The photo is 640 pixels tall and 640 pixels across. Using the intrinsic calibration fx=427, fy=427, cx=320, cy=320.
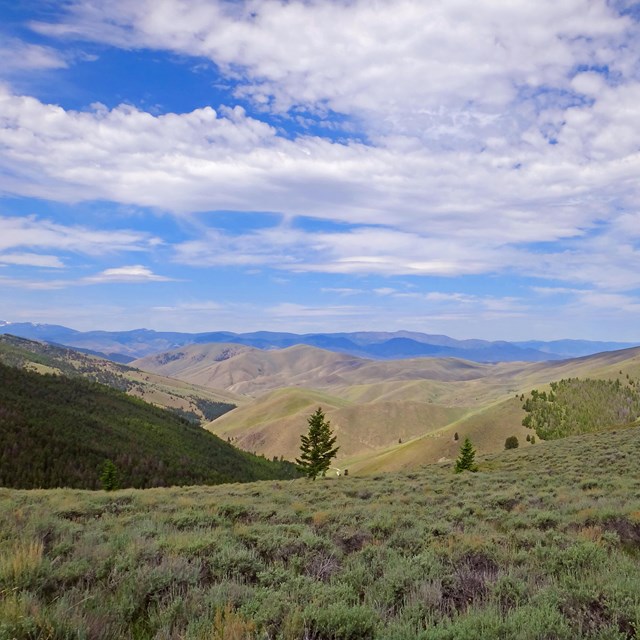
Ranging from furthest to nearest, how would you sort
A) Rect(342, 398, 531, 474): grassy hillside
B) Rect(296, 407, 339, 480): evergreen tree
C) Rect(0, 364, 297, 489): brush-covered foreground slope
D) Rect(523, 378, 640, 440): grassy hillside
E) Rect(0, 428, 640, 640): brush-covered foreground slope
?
1. Rect(523, 378, 640, 440): grassy hillside
2. Rect(0, 364, 297, 489): brush-covered foreground slope
3. Rect(342, 398, 531, 474): grassy hillside
4. Rect(296, 407, 339, 480): evergreen tree
5. Rect(0, 428, 640, 640): brush-covered foreground slope

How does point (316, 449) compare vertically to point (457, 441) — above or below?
above

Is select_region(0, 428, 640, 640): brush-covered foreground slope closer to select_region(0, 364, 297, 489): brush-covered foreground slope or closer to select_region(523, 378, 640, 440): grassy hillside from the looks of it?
select_region(0, 364, 297, 489): brush-covered foreground slope

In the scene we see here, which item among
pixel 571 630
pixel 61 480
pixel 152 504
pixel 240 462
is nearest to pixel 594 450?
pixel 152 504

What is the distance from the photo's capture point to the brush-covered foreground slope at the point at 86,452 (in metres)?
134

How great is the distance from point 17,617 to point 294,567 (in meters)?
4.28

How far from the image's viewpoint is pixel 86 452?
149375mm

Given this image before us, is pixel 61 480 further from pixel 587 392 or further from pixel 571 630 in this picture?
pixel 587 392

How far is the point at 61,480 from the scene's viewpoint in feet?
435

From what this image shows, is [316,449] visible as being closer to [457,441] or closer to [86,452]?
[457,441]

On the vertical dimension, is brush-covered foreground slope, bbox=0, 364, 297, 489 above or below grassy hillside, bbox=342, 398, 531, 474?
below

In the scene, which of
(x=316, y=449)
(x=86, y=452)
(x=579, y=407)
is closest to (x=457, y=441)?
(x=579, y=407)

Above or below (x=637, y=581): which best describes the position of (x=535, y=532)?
below

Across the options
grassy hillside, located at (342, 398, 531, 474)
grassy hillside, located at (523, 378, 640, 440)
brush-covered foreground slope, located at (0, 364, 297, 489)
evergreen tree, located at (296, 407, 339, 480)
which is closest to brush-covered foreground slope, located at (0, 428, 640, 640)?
evergreen tree, located at (296, 407, 339, 480)

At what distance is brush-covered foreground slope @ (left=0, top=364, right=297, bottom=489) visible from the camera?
134m
